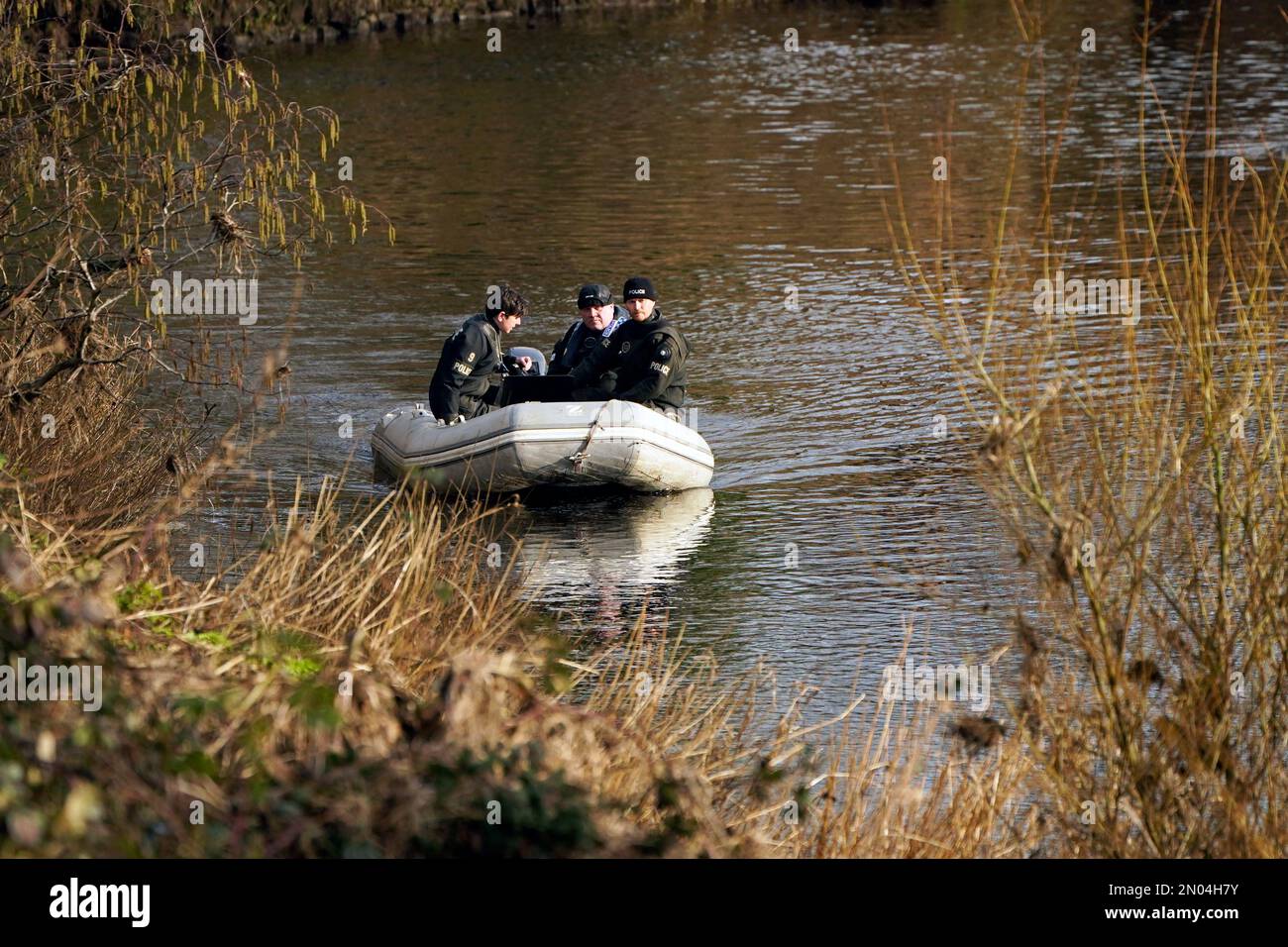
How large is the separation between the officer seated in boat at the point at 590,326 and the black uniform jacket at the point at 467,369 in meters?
0.58

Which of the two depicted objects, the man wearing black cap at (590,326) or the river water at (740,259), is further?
the man wearing black cap at (590,326)

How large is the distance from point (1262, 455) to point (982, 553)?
596 centimetres

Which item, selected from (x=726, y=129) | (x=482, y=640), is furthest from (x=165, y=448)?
(x=726, y=129)

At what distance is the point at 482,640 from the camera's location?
6895mm

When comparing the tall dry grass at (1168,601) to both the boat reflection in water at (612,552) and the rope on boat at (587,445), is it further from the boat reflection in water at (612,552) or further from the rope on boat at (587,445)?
the rope on boat at (587,445)

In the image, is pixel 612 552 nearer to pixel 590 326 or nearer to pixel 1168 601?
pixel 590 326

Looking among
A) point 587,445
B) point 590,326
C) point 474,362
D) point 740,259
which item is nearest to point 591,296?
point 590,326

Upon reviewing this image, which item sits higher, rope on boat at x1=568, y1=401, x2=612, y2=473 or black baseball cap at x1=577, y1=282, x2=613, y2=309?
black baseball cap at x1=577, y1=282, x2=613, y2=309

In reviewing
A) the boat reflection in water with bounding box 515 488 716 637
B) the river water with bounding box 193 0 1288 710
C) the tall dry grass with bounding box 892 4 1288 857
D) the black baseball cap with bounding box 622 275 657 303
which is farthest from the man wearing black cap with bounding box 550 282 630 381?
the tall dry grass with bounding box 892 4 1288 857

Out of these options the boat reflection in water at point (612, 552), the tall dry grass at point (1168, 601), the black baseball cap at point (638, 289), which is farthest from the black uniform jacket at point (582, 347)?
the tall dry grass at point (1168, 601)

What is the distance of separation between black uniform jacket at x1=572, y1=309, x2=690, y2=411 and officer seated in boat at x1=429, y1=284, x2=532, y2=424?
633 millimetres

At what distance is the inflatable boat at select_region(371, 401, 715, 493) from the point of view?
41.3 ft

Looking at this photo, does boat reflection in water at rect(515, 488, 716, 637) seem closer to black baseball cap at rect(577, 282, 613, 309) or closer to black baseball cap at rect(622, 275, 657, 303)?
black baseball cap at rect(577, 282, 613, 309)

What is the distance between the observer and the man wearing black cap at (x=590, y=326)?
13117 millimetres
